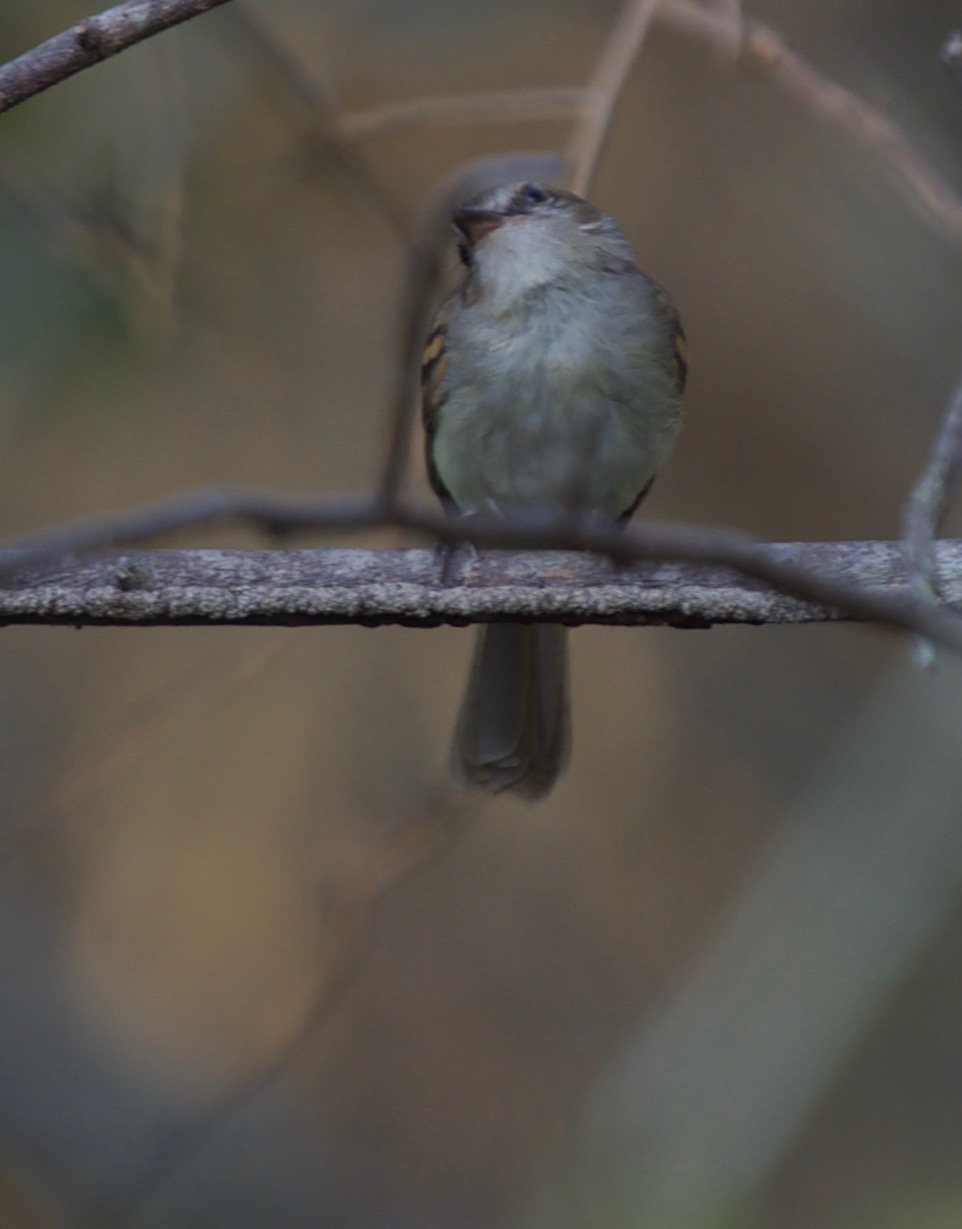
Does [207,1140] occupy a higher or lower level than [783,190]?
lower

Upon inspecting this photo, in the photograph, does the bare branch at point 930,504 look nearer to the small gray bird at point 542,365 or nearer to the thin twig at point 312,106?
the small gray bird at point 542,365

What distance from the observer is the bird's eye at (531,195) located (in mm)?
3106

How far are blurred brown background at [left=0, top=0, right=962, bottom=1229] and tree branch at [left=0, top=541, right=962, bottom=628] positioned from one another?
1532 mm

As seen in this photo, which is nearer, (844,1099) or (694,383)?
(844,1099)

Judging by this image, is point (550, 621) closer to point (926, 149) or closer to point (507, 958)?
point (507, 958)

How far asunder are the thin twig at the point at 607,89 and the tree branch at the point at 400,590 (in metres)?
1.06

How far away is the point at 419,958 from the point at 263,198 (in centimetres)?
226

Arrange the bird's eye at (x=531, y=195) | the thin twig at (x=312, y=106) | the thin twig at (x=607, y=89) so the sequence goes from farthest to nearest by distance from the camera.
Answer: the thin twig at (x=312, y=106)
the bird's eye at (x=531, y=195)
the thin twig at (x=607, y=89)

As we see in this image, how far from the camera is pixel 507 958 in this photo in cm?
461

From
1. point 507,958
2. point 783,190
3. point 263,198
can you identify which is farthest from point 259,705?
point 783,190

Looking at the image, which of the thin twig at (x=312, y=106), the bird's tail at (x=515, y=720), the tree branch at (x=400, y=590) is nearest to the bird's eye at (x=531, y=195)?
the thin twig at (x=312, y=106)

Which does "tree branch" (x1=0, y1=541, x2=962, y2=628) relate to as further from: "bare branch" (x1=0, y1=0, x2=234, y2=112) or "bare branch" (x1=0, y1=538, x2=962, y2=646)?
"bare branch" (x1=0, y1=0, x2=234, y2=112)

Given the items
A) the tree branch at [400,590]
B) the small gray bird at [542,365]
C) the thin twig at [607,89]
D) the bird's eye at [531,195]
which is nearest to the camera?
the tree branch at [400,590]

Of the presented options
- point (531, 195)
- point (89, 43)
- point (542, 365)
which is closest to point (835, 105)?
point (531, 195)
